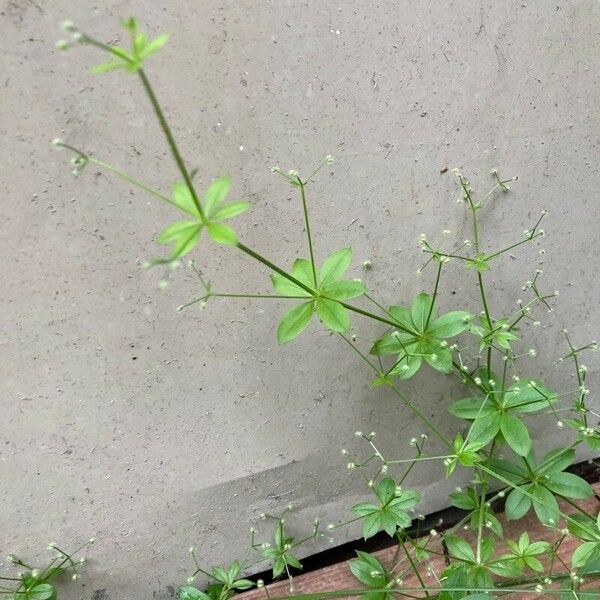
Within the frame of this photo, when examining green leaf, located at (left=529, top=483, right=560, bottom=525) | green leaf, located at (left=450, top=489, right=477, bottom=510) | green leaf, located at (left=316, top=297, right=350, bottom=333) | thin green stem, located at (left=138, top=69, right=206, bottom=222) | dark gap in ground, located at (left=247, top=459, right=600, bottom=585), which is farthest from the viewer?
dark gap in ground, located at (left=247, top=459, right=600, bottom=585)

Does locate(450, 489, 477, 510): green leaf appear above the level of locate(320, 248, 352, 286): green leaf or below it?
below

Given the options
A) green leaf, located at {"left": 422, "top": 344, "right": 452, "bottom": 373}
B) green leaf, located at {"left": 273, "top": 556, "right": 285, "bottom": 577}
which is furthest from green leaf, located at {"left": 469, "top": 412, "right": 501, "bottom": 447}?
green leaf, located at {"left": 273, "top": 556, "right": 285, "bottom": 577}

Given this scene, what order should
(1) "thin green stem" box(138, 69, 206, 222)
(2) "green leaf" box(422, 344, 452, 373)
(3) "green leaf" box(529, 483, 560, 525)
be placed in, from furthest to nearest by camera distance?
(3) "green leaf" box(529, 483, 560, 525), (2) "green leaf" box(422, 344, 452, 373), (1) "thin green stem" box(138, 69, 206, 222)

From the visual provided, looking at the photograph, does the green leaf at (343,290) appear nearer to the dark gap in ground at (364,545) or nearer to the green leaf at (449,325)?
the green leaf at (449,325)

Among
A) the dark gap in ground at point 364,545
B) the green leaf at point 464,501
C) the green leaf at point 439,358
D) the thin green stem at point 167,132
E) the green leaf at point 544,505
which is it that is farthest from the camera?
the dark gap in ground at point 364,545

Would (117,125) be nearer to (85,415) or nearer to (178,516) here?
(85,415)

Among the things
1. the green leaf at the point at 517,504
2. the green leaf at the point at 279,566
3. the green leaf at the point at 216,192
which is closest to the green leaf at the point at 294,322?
the green leaf at the point at 216,192

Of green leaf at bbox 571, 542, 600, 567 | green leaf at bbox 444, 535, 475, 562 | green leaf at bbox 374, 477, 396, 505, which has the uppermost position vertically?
green leaf at bbox 374, 477, 396, 505

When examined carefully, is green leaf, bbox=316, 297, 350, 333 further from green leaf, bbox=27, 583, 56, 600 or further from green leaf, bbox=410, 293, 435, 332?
green leaf, bbox=27, 583, 56, 600

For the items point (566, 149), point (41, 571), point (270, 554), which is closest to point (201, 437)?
point (270, 554)
